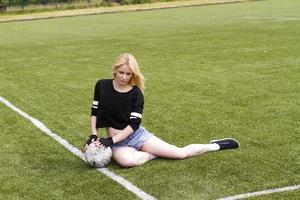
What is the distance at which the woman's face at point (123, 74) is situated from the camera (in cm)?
624

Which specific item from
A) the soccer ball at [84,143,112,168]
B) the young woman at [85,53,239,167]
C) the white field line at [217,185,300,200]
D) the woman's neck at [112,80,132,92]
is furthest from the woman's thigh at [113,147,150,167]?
the white field line at [217,185,300,200]

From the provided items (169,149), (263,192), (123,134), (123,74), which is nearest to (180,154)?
(169,149)

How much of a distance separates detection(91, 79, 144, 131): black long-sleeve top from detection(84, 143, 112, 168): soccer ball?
32 cm

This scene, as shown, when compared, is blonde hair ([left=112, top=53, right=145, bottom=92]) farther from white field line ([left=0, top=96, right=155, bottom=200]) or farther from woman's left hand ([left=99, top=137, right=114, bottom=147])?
white field line ([left=0, top=96, right=155, bottom=200])

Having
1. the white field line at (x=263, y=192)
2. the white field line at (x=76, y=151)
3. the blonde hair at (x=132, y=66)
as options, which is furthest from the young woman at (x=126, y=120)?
the white field line at (x=263, y=192)

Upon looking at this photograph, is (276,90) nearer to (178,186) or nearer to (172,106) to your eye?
(172,106)

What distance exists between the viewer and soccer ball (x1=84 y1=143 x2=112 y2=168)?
20.2 ft

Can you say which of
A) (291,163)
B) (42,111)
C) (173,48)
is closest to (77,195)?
(291,163)

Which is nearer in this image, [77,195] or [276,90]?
[77,195]

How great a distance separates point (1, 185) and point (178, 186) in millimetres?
1780

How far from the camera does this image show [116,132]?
6.40 meters

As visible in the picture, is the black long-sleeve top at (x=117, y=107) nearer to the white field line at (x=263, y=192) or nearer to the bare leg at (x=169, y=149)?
the bare leg at (x=169, y=149)

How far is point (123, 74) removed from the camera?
246 inches

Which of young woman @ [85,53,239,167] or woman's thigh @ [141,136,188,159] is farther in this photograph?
woman's thigh @ [141,136,188,159]
